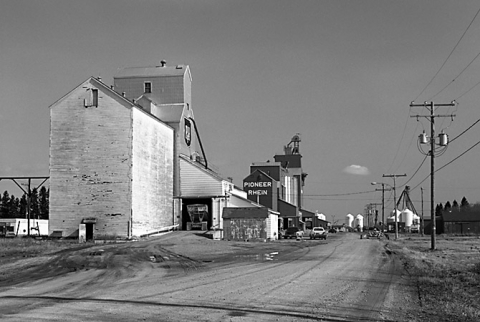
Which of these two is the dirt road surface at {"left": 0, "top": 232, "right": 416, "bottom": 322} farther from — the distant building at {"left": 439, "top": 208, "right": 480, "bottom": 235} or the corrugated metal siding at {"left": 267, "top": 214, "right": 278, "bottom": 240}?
the distant building at {"left": 439, "top": 208, "right": 480, "bottom": 235}

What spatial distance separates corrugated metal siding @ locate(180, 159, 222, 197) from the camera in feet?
213

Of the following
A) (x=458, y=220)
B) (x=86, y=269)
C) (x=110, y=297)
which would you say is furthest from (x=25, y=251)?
(x=458, y=220)

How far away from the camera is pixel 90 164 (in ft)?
168

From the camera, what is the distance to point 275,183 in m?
98.8

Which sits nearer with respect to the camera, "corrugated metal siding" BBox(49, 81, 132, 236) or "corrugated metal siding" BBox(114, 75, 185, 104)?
"corrugated metal siding" BBox(49, 81, 132, 236)

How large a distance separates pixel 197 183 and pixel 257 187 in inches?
1280

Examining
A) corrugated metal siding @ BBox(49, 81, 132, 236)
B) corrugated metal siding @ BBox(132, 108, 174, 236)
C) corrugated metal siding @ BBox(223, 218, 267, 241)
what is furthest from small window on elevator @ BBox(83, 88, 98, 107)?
corrugated metal siding @ BBox(223, 218, 267, 241)

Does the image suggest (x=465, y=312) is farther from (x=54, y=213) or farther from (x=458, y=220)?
(x=458, y=220)

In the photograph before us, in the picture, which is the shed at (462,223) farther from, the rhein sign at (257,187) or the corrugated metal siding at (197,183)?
the corrugated metal siding at (197,183)

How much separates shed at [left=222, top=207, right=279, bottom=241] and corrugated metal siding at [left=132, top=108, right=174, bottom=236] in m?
6.97

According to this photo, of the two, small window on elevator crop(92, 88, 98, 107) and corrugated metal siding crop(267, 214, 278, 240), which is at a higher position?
small window on elevator crop(92, 88, 98, 107)

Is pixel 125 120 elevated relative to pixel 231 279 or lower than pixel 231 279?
elevated

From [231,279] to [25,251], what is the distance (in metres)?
20.1

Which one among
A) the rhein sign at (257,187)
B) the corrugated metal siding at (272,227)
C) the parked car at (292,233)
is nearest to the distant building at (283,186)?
the rhein sign at (257,187)
